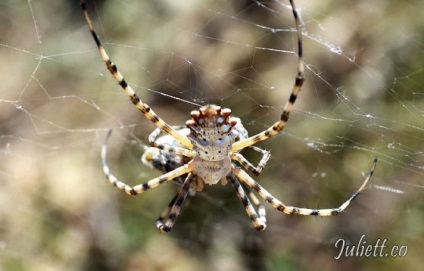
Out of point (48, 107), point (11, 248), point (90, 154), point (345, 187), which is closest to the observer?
point (345, 187)

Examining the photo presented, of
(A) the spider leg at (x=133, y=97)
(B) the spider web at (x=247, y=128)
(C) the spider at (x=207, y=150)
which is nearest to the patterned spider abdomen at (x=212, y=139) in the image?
(C) the spider at (x=207, y=150)

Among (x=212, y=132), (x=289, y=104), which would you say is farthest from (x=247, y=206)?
(x=289, y=104)

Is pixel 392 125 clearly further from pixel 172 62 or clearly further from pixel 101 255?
pixel 101 255

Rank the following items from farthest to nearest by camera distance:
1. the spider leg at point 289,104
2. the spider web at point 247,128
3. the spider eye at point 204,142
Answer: the spider web at point 247,128
the spider eye at point 204,142
the spider leg at point 289,104

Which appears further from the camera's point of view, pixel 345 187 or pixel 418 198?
pixel 345 187

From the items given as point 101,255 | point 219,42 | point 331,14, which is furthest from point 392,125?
point 101,255

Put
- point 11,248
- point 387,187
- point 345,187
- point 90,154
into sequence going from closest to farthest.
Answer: point 387,187, point 345,187, point 11,248, point 90,154

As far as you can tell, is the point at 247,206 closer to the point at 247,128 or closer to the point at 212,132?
the point at 212,132

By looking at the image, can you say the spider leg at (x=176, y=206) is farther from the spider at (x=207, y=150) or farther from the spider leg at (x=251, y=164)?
the spider leg at (x=251, y=164)

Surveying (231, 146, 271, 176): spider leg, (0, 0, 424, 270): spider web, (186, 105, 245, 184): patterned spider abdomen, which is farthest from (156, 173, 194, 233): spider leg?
(0, 0, 424, 270): spider web
